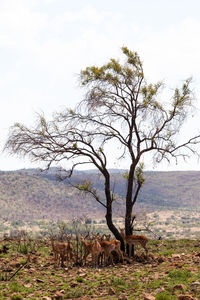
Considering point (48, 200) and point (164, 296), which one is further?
point (48, 200)

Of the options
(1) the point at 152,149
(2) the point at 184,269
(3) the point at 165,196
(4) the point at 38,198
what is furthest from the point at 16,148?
(3) the point at 165,196

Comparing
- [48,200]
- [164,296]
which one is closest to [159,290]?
[164,296]

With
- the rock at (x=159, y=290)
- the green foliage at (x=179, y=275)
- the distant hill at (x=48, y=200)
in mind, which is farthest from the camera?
the distant hill at (x=48, y=200)

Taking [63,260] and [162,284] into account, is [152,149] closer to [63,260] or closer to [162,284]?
[63,260]

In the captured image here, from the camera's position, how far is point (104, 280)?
41.0 feet

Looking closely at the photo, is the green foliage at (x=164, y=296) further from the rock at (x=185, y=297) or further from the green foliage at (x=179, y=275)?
the green foliage at (x=179, y=275)

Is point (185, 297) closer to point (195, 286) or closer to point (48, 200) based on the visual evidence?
point (195, 286)

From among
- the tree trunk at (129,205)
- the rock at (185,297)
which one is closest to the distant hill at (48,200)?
the tree trunk at (129,205)

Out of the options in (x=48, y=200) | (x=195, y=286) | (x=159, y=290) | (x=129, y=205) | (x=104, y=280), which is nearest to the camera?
(x=159, y=290)

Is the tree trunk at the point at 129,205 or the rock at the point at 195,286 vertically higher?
the tree trunk at the point at 129,205

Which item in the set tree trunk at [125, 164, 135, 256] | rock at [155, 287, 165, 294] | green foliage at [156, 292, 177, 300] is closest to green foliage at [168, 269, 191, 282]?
rock at [155, 287, 165, 294]

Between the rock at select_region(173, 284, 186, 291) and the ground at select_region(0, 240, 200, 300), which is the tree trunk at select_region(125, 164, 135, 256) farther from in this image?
the rock at select_region(173, 284, 186, 291)

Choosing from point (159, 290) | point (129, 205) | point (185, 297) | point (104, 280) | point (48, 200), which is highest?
point (129, 205)

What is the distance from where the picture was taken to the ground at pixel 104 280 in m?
10.7
